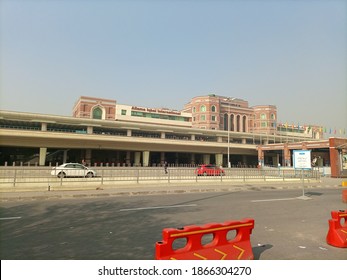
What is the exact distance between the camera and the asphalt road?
16.7 ft

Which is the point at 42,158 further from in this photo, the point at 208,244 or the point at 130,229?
the point at 208,244

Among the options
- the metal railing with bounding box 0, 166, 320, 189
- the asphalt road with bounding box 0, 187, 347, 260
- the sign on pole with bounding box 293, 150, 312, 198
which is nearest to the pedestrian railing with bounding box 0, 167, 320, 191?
the metal railing with bounding box 0, 166, 320, 189

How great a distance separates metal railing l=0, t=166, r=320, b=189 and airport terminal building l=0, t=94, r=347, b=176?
13.4m

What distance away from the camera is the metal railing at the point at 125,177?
15.9 m

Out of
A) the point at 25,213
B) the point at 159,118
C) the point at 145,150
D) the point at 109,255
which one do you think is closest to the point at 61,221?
the point at 25,213

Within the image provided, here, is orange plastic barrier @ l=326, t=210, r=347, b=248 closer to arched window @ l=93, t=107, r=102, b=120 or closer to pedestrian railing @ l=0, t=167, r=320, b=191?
pedestrian railing @ l=0, t=167, r=320, b=191

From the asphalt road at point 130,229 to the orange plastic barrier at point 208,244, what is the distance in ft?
2.44

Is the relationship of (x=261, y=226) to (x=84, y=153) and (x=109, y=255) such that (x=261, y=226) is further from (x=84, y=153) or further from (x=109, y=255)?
(x=84, y=153)

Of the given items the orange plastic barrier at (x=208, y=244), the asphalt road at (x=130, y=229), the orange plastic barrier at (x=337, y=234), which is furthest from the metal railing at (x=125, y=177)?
the orange plastic barrier at (x=208, y=244)

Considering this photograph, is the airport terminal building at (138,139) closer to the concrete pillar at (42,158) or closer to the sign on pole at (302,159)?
the concrete pillar at (42,158)

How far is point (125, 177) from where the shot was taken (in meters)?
18.8

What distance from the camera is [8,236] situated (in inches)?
244

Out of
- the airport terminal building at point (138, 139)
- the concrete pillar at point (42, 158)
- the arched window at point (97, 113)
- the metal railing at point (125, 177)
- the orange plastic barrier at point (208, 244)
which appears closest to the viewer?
the orange plastic barrier at point (208, 244)

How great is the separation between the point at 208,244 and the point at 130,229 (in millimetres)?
3198
